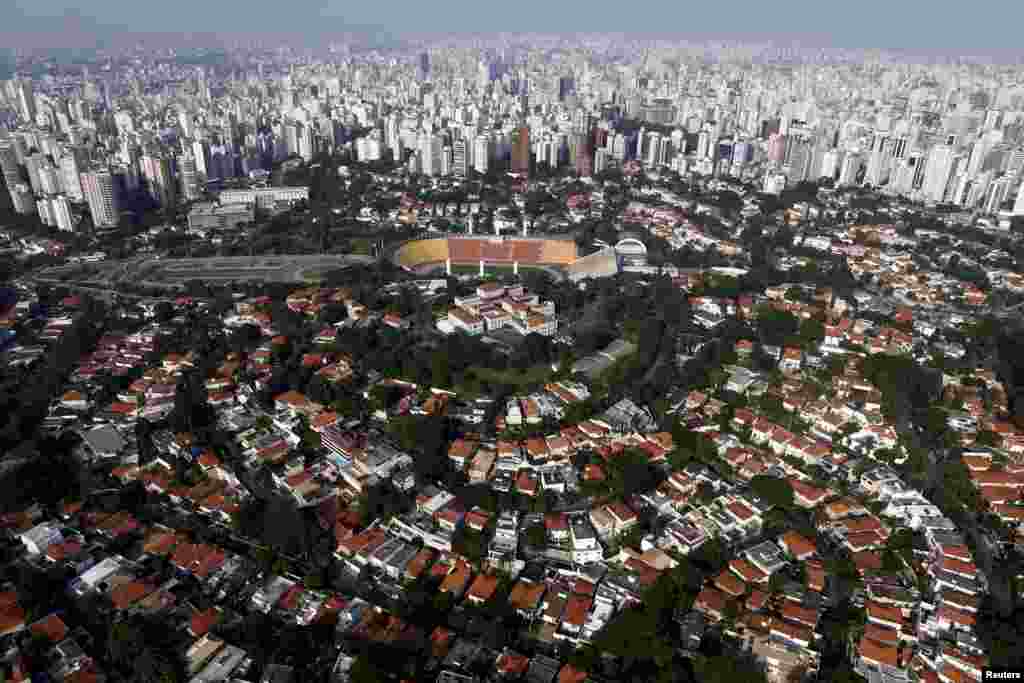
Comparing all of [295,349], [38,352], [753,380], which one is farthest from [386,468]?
[38,352]

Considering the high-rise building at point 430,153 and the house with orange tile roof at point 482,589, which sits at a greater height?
the high-rise building at point 430,153

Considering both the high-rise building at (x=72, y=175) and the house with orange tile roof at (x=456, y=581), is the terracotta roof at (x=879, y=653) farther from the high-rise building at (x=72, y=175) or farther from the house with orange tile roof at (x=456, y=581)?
the high-rise building at (x=72, y=175)

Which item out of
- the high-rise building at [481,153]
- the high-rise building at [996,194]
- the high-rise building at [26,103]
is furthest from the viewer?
the high-rise building at [26,103]

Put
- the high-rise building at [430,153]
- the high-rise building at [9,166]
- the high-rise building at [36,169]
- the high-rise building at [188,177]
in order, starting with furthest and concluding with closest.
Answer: the high-rise building at [430,153] → the high-rise building at [188,177] → the high-rise building at [9,166] → the high-rise building at [36,169]

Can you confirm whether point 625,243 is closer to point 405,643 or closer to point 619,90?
point 405,643

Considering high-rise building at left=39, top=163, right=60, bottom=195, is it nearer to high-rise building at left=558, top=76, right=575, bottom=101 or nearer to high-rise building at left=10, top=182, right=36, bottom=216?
high-rise building at left=10, top=182, right=36, bottom=216

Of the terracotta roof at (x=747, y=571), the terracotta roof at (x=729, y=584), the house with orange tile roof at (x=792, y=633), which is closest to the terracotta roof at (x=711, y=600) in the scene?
the terracotta roof at (x=729, y=584)
